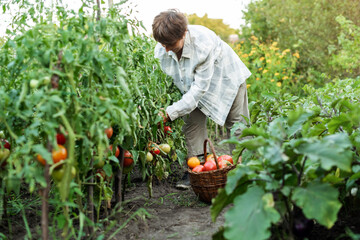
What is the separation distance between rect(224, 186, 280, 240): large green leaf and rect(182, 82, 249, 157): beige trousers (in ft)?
6.98

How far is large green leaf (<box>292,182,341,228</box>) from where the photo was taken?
4.63 feet

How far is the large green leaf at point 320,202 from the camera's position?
4.63ft

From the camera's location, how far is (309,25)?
24.7ft

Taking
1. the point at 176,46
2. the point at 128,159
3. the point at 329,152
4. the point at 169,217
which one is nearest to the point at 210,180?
the point at 169,217

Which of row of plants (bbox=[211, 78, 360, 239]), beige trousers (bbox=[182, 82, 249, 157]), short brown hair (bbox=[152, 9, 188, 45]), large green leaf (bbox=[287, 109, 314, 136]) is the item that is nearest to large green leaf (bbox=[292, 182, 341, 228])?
row of plants (bbox=[211, 78, 360, 239])

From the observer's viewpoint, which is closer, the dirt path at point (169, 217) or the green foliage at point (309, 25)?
the dirt path at point (169, 217)

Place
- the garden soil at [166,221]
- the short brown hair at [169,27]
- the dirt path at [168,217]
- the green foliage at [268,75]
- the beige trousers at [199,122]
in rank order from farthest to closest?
the green foliage at [268,75] → the beige trousers at [199,122] → the short brown hair at [169,27] → the dirt path at [168,217] → the garden soil at [166,221]

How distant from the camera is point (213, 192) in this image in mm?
2770

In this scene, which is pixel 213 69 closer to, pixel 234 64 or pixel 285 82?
pixel 234 64

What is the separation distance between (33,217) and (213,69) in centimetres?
184

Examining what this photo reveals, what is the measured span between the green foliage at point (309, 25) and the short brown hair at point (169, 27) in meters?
4.42

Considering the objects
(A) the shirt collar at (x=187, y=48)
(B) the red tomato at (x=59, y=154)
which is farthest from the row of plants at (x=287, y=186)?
(A) the shirt collar at (x=187, y=48)

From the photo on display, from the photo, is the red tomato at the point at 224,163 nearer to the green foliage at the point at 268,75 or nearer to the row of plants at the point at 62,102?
the row of plants at the point at 62,102

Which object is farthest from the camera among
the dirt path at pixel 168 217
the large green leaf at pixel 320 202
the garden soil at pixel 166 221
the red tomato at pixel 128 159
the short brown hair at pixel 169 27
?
the short brown hair at pixel 169 27
